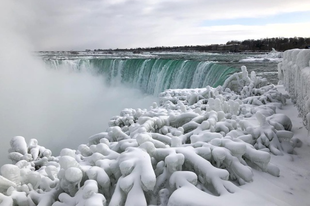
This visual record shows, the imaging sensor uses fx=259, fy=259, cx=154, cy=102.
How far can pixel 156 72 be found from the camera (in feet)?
56.5

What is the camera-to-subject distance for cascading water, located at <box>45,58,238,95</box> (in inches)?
512

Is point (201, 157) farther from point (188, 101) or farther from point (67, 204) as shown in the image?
point (188, 101)

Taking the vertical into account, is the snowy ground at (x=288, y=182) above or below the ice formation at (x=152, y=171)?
below

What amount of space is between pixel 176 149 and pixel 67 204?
1077 mm

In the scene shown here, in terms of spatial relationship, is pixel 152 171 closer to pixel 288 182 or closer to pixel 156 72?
pixel 288 182

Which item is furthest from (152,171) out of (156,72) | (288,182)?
(156,72)

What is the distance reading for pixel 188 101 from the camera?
255 inches

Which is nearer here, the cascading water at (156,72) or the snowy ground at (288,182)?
the snowy ground at (288,182)

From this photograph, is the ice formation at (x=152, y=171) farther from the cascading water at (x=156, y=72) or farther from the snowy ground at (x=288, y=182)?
the cascading water at (x=156, y=72)

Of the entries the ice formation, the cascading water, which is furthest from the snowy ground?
the cascading water

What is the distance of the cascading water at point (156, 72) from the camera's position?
1302 centimetres

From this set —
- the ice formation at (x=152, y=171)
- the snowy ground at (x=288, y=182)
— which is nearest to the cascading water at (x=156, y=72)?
the ice formation at (x=152, y=171)

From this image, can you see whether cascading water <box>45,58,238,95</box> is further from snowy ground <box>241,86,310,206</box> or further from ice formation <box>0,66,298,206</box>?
snowy ground <box>241,86,310,206</box>

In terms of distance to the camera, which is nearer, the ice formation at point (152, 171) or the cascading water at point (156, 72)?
the ice formation at point (152, 171)
